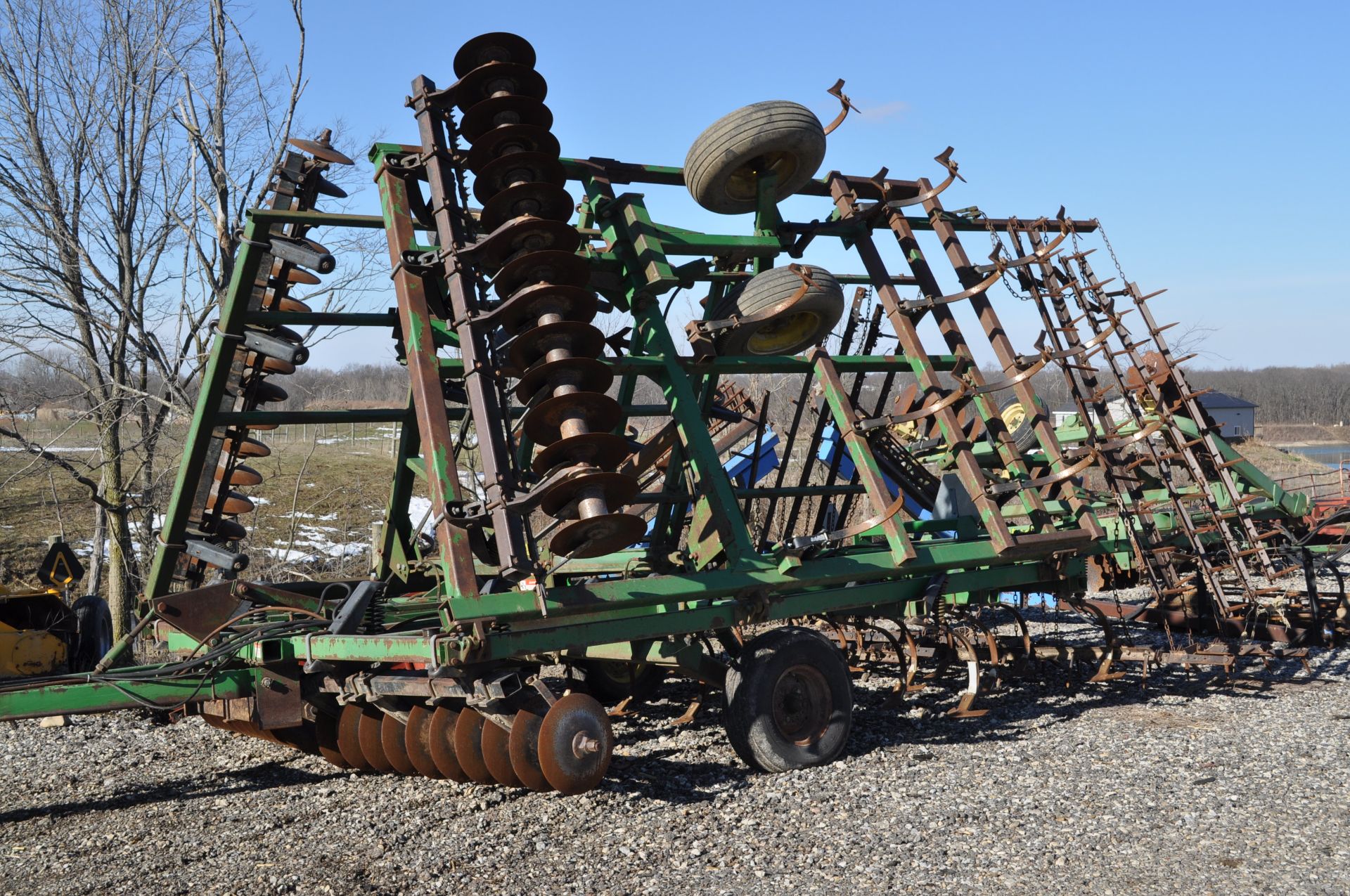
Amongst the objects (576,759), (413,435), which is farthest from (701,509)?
(413,435)

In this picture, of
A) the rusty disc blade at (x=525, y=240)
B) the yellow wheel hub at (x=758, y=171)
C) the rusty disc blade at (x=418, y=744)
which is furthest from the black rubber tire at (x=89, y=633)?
the yellow wheel hub at (x=758, y=171)

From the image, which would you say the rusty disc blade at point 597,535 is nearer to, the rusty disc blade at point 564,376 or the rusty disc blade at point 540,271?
the rusty disc blade at point 564,376

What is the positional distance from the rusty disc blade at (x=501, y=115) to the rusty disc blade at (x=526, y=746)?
3255mm

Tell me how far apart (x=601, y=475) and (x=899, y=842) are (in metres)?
2.20

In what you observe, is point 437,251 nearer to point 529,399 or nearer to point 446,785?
point 529,399

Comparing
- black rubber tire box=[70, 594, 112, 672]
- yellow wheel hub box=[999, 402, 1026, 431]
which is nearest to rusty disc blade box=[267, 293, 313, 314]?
black rubber tire box=[70, 594, 112, 672]

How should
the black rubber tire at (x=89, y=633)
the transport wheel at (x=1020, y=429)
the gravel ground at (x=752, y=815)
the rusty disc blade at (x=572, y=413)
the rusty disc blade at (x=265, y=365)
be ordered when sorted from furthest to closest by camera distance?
the transport wheel at (x=1020, y=429)
the black rubber tire at (x=89, y=633)
the rusty disc blade at (x=265, y=365)
the rusty disc blade at (x=572, y=413)
the gravel ground at (x=752, y=815)


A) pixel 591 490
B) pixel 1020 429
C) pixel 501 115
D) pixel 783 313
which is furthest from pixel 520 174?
pixel 1020 429

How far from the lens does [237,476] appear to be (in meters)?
8.29

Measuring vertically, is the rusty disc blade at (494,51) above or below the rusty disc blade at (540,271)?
above

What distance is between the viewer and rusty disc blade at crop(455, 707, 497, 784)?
619 cm

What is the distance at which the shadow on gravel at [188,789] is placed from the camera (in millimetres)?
6422

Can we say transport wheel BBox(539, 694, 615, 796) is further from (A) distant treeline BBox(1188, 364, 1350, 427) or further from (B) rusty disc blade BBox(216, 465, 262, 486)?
(A) distant treeline BBox(1188, 364, 1350, 427)

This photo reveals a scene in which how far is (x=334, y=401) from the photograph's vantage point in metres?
27.4
